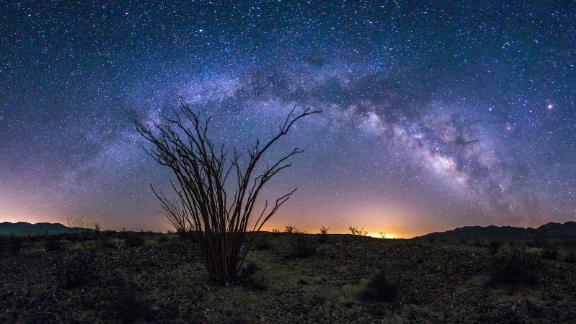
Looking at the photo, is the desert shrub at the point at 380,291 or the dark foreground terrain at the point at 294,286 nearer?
the dark foreground terrain at the point at 294,286

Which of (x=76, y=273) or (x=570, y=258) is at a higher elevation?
(x=570, y=258)

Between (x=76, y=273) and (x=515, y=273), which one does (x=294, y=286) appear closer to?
(x=76, y=273)

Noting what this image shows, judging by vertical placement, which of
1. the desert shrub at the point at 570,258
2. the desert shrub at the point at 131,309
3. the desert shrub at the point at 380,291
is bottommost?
the desert shrub at the point at 131,309

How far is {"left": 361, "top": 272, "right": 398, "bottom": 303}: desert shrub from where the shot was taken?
9336mm

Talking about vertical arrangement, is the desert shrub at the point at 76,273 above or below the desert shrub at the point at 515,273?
below

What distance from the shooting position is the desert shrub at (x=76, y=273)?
30.7 ft

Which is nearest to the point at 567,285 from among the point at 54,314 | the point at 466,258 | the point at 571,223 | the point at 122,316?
the point at 466,258

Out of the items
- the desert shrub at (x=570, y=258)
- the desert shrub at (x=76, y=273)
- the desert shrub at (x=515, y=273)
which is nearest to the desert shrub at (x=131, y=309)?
the desert shrub at (x=76, y=273)

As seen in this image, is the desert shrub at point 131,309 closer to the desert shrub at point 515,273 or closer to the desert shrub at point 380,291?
the desert shrub at point 380,291

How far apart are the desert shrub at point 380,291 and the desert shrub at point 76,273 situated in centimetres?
619

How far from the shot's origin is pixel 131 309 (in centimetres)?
783

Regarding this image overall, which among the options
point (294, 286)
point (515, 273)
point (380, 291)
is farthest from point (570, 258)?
point (294, 286)

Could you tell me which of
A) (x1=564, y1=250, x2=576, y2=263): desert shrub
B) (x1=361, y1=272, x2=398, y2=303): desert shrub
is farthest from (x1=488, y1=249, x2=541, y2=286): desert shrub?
(x1=361, y1=272, x2=398, y2=303): desert shrub

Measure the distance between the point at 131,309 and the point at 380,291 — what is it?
5079mm
